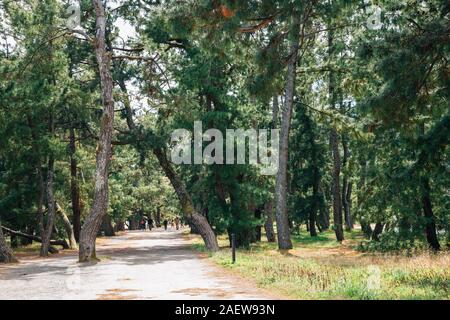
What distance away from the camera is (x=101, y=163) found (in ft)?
61.7

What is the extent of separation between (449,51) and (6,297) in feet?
36.8

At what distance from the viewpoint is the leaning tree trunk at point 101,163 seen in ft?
59.4

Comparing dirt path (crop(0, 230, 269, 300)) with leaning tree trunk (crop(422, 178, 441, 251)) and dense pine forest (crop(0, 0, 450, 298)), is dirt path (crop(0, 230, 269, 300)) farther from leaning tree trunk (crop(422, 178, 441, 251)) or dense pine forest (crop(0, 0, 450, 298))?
leaning tree trunk (crop(422, 178, 441, 251))

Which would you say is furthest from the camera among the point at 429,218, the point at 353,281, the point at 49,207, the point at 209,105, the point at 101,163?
the point at 209,105

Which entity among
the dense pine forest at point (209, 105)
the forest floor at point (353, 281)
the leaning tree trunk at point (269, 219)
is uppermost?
the dense pine forest at point (209, 105)

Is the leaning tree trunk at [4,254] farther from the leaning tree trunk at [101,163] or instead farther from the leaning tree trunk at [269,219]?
the leaning tree trunk at [269,219]

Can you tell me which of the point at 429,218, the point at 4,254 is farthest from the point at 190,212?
the point at 429,218

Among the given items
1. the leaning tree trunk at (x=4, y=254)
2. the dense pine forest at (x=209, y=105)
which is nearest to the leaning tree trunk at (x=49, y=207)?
the dense pine forest at (x=209, y=105)

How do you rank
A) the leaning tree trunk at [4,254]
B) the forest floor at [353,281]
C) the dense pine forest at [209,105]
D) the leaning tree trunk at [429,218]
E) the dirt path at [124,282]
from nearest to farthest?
the forest floor at [353,281]
the dirt path at [124,282]
the dense pine forest at [209,105]
the leaning tree trunk at [4,254]
the leaning tree trunk at [429,218]

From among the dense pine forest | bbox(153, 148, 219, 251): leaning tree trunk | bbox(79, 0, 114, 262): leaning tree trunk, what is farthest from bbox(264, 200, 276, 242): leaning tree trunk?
bbox(79, 0, 114, 262): leaning tree trunk

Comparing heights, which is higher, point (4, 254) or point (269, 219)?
point (269, 219)

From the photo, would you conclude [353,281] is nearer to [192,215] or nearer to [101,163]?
[101,163]

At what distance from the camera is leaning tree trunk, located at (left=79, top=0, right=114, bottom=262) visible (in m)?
18.1
